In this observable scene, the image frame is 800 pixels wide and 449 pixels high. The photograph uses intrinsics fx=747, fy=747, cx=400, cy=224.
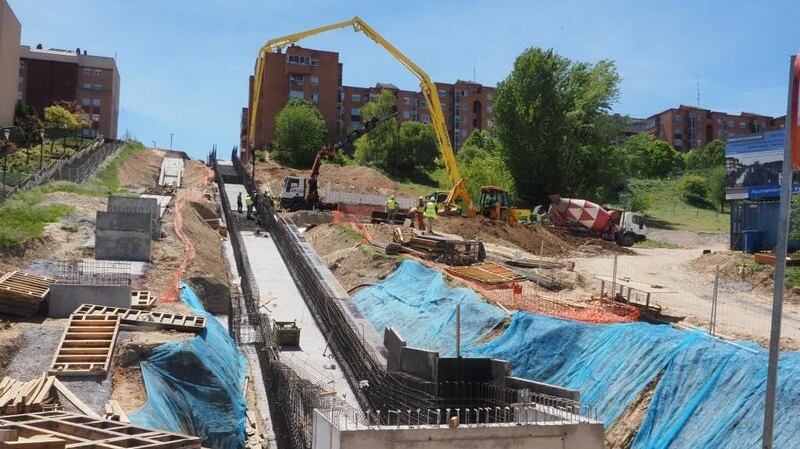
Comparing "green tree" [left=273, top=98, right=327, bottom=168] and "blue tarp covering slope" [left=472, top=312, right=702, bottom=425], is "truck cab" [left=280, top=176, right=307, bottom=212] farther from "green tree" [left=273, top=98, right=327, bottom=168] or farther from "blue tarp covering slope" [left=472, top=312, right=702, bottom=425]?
"green tree" [left=273, top=98, right=327, bottom=168]

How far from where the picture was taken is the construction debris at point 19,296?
16.6 metres

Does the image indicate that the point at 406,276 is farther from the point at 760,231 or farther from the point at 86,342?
the point at 760,231

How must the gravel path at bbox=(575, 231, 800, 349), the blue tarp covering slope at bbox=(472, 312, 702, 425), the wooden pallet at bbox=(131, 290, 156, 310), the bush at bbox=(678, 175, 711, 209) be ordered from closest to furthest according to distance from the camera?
the blue tarp covering slope at bbox=(472, 312, 702, 425), the gravel path at bbox=(575, 231, 800, 349), the wooden pallet at bbox=(131, 290, 156, 310), the bush at bbox=(678, 175, 711, 209)

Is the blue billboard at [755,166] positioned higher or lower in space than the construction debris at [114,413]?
higher

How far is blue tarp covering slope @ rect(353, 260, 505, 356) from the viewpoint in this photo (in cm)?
1905

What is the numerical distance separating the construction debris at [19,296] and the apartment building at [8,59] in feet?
125

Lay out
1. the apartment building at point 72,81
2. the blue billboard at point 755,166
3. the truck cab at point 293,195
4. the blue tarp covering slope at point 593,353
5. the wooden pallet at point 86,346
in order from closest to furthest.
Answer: the wooden pallet at point 86,346, the blue tarp covering slope at point 593,353, the blue billboard at point 755,166, the truck cab at point 293,195, the apartment building at point 72,81

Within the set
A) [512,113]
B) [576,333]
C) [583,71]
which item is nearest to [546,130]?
[512,113]

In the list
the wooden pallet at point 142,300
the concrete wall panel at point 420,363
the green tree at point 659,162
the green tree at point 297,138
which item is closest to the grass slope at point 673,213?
Answer: the green tree at point 659,162

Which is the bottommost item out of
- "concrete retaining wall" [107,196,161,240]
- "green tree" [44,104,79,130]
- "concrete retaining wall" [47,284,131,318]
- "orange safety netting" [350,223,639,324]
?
"concrete retaining wall" [47,284,131,318]

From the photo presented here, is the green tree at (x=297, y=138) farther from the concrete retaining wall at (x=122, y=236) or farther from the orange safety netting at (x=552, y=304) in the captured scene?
the orange safety netting at (x=552, y=304)

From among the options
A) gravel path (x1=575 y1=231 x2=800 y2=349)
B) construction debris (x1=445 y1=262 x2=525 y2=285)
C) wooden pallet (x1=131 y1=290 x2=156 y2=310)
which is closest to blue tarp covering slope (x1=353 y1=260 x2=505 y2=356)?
construction debris (x1=445 y1=262 x2=525 y2=285)

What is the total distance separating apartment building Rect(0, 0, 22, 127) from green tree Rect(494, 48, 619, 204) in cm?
3393

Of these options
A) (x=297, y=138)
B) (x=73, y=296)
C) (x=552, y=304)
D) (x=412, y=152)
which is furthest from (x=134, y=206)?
(x=412, y=152)
